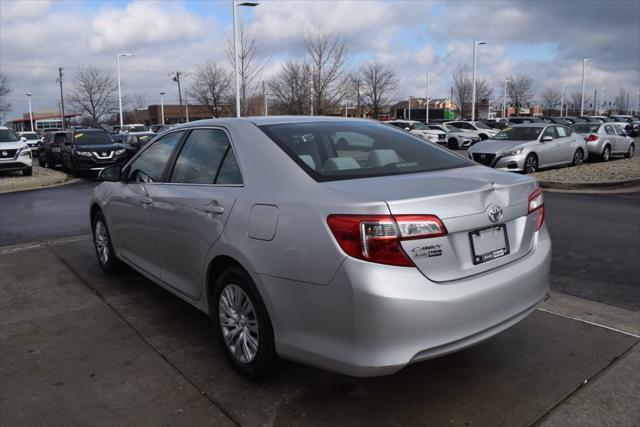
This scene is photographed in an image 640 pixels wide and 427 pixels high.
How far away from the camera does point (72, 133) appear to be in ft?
68.4

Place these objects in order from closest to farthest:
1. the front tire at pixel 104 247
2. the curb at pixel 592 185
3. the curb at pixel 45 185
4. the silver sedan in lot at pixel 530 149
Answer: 1. the front tire at pixel 104 247
2. the curb at pixel 592 185
3. the silver sedan in lot at pixel 530 149
4. the curb at pixel 45 185

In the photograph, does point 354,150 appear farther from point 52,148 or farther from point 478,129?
point 478,129

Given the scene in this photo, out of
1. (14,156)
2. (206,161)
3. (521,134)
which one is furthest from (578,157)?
(14,156)

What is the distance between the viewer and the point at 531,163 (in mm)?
15625

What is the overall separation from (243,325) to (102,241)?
10.1ft

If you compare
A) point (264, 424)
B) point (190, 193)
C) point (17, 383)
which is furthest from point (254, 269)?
point (17, 383)

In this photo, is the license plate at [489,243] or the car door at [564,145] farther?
the car door at [564,145]

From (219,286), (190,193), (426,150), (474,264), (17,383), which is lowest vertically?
(17,383)

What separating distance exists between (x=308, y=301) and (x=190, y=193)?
59.1 inches

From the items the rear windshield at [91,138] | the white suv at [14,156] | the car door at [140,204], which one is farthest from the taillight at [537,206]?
the rear windshield at [91,138]

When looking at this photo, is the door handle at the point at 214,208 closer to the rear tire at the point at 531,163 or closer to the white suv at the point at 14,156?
the rear tire at the point at 531,163

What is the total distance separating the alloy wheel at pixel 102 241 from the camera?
18.9 ft

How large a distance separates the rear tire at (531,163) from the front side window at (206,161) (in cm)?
1287

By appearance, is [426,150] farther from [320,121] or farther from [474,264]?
[474,264]
